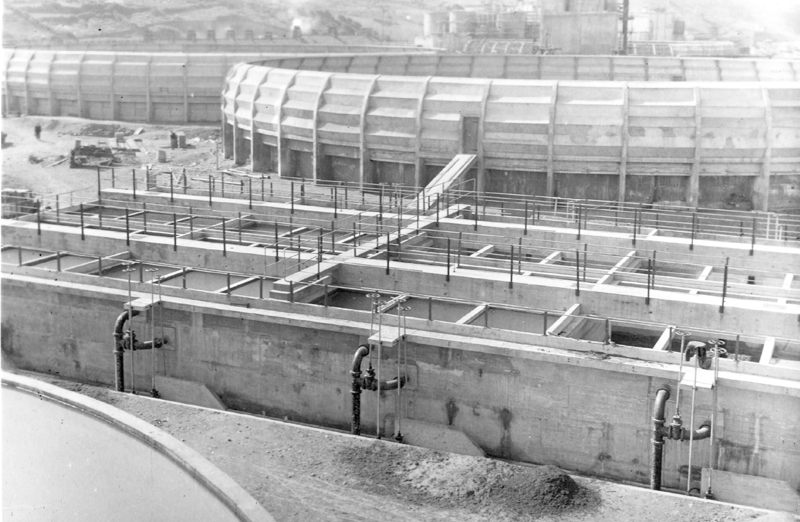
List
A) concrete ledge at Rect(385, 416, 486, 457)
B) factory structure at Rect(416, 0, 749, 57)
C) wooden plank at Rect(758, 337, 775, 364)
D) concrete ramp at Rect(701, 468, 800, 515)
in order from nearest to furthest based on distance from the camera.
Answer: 1. concrete ramp at Rect(701, 468, 800, 515)
2. wooden plank at Rect(758, 337, 775, 364)
3. concrete ledge at Rect(385, 416, 486, 457)
4. factory structure at Rect(416, 0, 749, 57)

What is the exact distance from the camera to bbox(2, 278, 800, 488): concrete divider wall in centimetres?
1816

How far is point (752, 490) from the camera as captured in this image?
1792 cm

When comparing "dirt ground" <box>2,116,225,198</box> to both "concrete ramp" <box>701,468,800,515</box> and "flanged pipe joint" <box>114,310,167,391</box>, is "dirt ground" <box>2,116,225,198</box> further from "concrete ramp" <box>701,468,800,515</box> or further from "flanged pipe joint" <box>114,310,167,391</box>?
"concrete ramp" <box>701,468,800,515</box>

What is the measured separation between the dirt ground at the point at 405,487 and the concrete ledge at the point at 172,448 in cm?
138

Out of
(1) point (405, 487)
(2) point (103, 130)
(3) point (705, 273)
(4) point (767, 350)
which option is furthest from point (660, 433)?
(2) point (103, 130)

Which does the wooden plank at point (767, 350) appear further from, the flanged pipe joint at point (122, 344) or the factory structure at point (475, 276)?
the flanged pipe joint at point (122, 344)

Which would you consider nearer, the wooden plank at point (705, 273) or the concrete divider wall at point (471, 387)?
the concrete divider wall at point (471, 387)

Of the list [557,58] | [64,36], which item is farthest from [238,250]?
[64,36]

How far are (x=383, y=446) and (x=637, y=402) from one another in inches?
219

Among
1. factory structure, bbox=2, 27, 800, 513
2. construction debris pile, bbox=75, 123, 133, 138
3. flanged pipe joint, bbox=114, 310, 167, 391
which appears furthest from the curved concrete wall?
construction debris pile, bbox=75, 123, 133, 138

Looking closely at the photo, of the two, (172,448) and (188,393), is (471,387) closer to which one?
(188,393)

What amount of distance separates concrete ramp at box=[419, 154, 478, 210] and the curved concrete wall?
698 millimetres

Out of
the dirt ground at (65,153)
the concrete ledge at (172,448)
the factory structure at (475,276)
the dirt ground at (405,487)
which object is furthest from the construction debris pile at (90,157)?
the concrete ledge at (172,448)

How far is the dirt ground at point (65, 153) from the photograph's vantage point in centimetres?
4256
